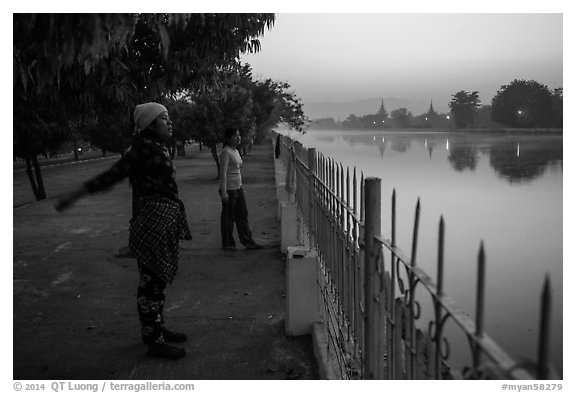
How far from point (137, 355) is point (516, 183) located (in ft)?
74.6

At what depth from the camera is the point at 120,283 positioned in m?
6.30

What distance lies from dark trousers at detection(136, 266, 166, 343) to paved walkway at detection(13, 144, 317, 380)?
0.83ft

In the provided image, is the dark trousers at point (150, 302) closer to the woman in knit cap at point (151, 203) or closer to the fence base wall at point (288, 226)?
the woman in knit cap at point (151, 203)

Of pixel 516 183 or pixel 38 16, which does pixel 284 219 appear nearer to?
pixel 38 16

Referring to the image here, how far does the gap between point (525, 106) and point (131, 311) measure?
73.3m

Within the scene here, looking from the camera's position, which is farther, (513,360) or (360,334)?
(360,334)

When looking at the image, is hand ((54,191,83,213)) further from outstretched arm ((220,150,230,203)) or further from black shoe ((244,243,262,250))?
black shoe ((244,243,262,250))

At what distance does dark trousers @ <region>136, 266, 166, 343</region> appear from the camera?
13.1 ft

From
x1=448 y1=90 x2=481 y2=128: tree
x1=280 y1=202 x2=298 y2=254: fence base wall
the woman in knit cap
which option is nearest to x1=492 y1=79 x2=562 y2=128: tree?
x1=448 y1=90 x2=481 y2=128: tree

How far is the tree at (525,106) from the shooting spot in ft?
201
